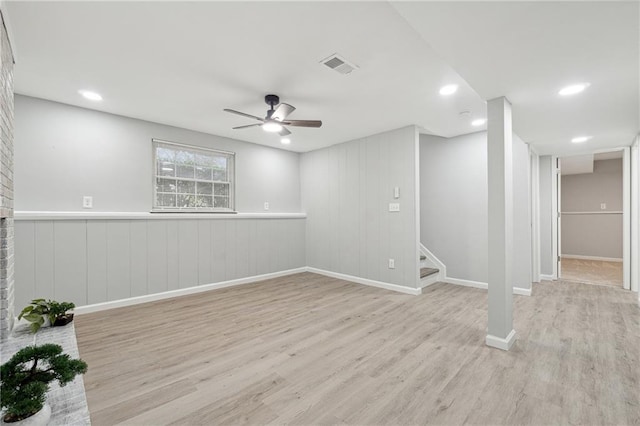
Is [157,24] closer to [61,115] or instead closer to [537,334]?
[61,115]

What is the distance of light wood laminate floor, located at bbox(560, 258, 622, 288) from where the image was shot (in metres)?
5.09

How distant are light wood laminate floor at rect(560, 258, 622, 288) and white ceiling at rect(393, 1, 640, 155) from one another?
3.29 metres

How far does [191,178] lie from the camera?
4.54 metres

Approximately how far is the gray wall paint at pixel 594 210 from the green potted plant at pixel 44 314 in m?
10.3

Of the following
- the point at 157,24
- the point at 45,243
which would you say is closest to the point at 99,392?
the point at 45,243

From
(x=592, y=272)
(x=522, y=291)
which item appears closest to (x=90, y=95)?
(x=522, y=291)

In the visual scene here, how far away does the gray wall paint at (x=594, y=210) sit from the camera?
23.1 feet

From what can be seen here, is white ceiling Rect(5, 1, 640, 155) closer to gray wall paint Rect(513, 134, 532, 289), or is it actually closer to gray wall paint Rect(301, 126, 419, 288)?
gray wall paint Rect(513, 134, 532, 289)

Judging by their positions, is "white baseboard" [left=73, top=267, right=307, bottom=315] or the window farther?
the window

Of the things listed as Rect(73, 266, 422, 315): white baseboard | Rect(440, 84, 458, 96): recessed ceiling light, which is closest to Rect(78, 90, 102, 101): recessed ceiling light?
Rect(73, 266, 422, 315): white baseboard

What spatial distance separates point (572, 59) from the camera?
2072 millimetres

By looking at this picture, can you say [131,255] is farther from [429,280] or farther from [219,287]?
[429,280]

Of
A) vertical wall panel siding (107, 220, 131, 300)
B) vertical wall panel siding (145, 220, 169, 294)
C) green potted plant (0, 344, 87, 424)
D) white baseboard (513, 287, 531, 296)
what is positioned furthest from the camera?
white baseboard (513, 287, 531, 296)

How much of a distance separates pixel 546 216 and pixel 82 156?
731 centimetres
